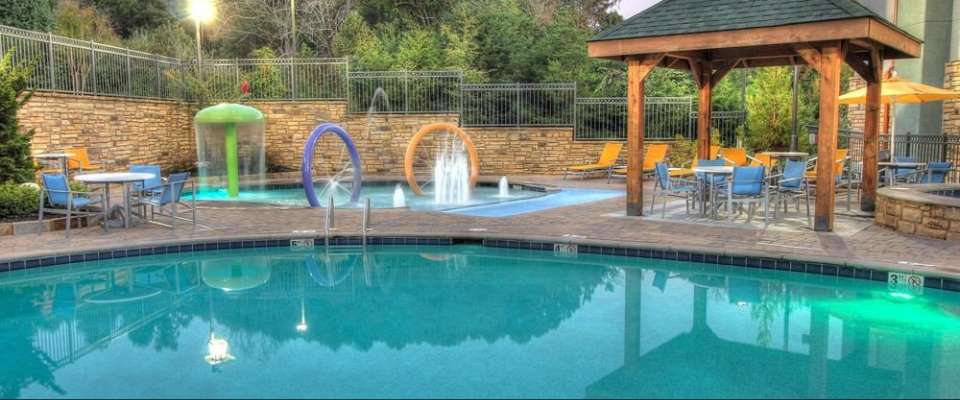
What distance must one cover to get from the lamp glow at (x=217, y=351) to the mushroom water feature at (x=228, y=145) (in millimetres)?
8846

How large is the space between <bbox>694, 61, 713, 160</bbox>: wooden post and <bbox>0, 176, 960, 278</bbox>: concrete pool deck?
7.61ft

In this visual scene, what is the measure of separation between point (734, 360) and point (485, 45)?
21.0 m

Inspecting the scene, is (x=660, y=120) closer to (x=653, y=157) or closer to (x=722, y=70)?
(x=653, y=157)

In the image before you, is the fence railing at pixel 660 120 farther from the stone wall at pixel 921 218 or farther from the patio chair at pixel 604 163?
the stone wall at pixel 921 218

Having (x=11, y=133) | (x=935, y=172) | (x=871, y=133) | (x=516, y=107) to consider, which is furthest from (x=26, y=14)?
(x=935, y=172)

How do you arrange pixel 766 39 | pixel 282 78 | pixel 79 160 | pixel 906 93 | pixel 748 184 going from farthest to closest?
pixel 282 78 → pixel 79 160 → pixel 906 93 → pixel 748 184 → pixel 766 39

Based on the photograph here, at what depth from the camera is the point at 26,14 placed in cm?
1738

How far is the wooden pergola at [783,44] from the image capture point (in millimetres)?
8992

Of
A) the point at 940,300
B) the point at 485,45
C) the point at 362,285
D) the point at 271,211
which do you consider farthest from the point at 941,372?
the point at 485,45

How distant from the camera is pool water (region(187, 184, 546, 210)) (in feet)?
44.6

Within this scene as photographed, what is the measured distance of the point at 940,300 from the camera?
22.2ft

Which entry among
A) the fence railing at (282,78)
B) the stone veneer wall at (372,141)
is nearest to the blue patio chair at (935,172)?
the stone veneer wall at (372,141)

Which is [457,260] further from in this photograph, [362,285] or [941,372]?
[941,372]

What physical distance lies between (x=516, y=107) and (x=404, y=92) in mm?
3096
